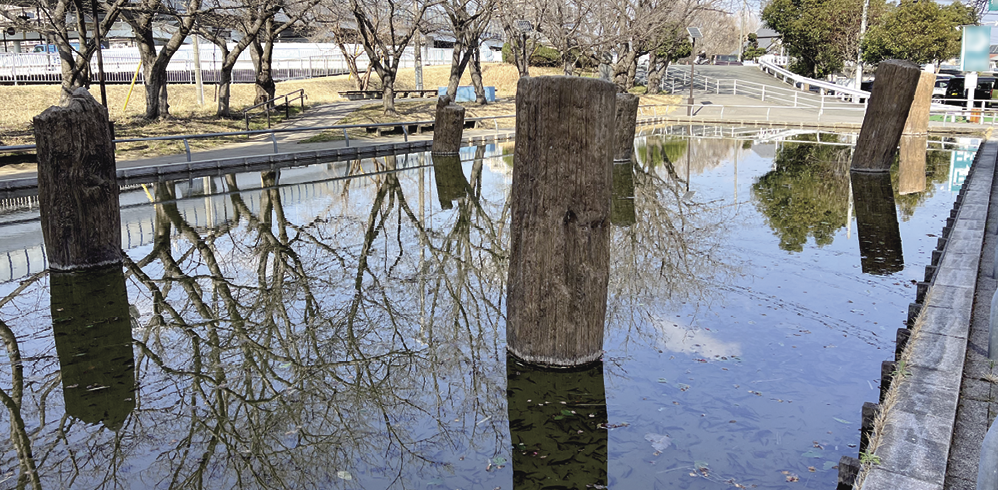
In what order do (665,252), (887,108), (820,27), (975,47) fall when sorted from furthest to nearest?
(820,27)
(975,47)
(887,108)
(665,252)

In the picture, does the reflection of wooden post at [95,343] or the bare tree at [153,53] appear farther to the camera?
the bare tree at [153,53]

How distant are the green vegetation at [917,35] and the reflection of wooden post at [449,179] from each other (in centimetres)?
2710

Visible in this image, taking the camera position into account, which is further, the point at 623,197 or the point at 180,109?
the point at 180,109

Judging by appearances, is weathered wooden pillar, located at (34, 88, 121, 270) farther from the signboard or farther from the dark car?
the dark car

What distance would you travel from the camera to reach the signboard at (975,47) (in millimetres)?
25320

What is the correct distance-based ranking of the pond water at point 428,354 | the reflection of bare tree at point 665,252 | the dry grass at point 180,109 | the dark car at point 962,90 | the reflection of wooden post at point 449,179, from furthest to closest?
1. the dark car at point 962,90
2. the dry grass at point 180,109
3. the reflection of wooden post at point 449,179
4. the reflection of bare tree at point 665,252
5. the pond water at point 428,354

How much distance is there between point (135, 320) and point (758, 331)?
18.6ft

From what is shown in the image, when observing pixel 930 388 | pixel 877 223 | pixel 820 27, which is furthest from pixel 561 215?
pixel 820 27

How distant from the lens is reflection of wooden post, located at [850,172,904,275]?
29.1 ft

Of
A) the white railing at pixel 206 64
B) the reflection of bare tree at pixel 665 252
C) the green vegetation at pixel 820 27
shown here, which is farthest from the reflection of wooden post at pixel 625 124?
the green vegetation at pixel 820 27

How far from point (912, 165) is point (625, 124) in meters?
6.37

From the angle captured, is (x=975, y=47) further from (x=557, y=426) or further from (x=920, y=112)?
(x=557, y=426)

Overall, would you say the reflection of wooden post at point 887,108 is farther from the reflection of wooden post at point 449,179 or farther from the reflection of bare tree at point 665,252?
the reflection of wooden post at point 449,179

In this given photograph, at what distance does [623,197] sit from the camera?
1328cm
